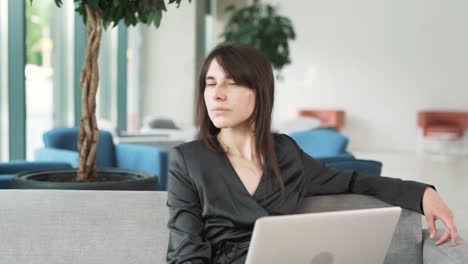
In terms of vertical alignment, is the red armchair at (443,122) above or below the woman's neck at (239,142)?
below

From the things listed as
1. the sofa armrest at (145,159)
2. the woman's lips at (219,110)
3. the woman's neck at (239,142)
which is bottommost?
the sofa armrest at (145,159)

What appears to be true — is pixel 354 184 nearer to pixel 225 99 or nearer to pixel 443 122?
pixel 225 99

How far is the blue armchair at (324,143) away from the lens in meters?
5.18

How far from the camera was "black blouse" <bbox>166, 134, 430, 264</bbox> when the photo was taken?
6.19ft

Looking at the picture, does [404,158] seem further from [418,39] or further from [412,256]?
[412,256]

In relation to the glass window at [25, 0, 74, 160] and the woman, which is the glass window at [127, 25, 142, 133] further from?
the woman

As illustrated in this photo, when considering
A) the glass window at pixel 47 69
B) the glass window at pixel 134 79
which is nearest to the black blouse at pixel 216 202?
the glass window at pixel 47 69

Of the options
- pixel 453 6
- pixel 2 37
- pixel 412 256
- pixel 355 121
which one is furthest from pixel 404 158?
pixel 412 256

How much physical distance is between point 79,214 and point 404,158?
1070cm

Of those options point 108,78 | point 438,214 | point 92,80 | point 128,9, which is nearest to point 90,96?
point 92,80

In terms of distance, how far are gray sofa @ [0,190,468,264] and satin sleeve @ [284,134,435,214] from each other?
0.04 meters

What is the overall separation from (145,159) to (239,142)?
309cm

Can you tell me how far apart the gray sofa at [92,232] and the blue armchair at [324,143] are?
115 inches

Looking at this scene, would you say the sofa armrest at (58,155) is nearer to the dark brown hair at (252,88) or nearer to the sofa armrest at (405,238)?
the dark brown hair at (252,88)
